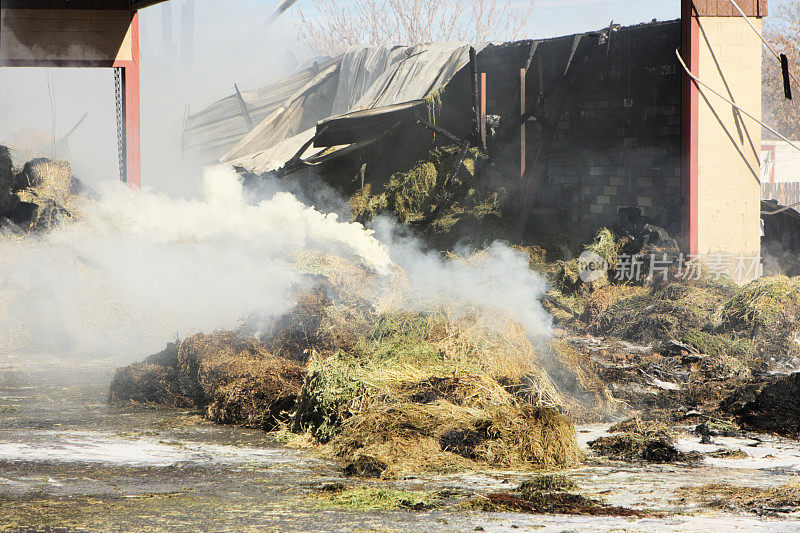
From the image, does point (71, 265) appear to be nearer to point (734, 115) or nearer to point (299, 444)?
point (299, 444)

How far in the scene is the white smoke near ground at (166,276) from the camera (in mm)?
10914

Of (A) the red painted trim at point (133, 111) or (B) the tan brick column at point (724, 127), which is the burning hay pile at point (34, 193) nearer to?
(A) the red painted trim at point (133, 111)

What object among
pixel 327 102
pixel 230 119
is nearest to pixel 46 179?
pixel 327 102

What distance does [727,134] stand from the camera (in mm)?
12180

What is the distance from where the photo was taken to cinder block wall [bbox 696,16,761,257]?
476 inches

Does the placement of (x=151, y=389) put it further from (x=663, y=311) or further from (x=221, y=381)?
(x=663, y=311)

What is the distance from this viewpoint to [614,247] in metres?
12.8

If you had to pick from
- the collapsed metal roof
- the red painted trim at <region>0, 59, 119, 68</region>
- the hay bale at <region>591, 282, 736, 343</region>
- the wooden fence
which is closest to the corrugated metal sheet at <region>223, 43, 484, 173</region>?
the collapsed metal roof

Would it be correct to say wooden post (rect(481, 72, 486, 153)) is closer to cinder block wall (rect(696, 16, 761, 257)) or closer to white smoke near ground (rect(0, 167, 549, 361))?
white smoke near ground (rect(0, 167, 549, 361))

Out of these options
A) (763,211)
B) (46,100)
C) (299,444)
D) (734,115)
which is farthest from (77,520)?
(46,100)

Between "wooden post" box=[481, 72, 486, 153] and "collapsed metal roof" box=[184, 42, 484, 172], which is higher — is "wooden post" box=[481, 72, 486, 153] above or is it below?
below

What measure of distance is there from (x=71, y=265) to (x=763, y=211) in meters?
10.7

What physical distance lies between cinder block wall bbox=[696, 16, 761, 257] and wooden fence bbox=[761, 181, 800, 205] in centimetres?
1798

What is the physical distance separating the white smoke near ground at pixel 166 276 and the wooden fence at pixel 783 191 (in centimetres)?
1950
